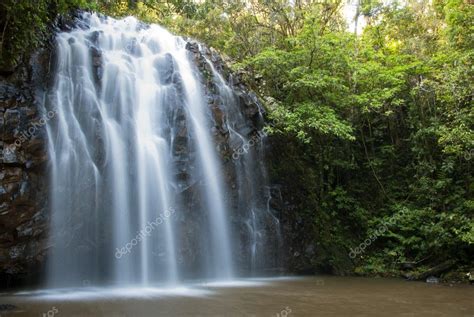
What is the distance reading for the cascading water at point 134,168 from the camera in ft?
28.6

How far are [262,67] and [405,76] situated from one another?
5531mm

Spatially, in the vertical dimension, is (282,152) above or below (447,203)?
above

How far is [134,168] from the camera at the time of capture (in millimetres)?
9562

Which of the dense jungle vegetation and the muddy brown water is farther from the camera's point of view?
the dense jungle vegetation

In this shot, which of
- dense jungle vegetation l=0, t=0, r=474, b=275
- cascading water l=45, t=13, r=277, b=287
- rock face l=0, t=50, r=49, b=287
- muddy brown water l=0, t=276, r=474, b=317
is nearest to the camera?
muddy brown water l=0, t=276, r=474, b=317

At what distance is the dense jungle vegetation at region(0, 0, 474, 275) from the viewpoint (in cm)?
1206

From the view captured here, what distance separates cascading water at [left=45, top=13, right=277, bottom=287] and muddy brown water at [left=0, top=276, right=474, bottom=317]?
1.02 m

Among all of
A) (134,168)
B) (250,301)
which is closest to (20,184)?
(134,168)

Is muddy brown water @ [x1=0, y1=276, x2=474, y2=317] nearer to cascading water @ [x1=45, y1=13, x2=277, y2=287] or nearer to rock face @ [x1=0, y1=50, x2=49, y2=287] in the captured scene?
rock face @ [x1=0, y1=50, x2=49, y2=287]

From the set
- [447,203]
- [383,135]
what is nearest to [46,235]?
[447,203]

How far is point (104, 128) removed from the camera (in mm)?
9461

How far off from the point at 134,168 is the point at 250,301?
4.21 m

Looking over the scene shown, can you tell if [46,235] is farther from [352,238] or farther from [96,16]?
[352,238]

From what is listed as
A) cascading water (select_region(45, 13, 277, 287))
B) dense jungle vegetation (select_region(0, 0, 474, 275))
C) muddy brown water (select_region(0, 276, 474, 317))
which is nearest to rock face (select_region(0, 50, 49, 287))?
cascading water (select_region(45, 13, 277, 287))
